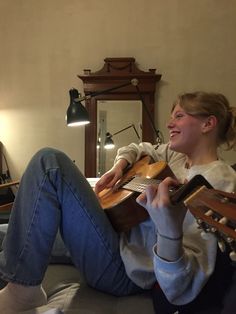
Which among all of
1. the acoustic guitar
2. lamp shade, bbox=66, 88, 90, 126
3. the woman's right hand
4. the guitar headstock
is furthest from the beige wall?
the guitar headstock

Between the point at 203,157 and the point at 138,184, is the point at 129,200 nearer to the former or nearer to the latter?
the point at 138,184

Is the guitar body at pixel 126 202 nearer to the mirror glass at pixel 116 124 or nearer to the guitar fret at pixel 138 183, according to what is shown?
the guitar fret at pixel 138 183

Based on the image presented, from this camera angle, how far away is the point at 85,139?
9.19ft

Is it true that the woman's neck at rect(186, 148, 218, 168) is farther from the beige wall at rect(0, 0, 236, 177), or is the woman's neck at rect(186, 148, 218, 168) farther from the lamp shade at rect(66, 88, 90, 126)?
the beige wall at rect(0, 0, 236, 177)

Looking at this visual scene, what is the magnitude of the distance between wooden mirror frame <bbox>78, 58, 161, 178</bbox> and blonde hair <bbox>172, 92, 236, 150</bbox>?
148 centimetres

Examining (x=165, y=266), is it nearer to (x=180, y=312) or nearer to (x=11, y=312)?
(x=180, y=312)

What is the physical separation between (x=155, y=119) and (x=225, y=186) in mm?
1862

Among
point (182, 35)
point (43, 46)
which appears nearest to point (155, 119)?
point (182, 35)

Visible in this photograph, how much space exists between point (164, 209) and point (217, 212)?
8.1 inches

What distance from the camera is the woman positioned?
0.91m

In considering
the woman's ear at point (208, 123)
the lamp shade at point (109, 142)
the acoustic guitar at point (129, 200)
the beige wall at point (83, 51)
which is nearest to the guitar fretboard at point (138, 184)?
the acoustic guitar at point (129, 200)

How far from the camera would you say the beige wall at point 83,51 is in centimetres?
279

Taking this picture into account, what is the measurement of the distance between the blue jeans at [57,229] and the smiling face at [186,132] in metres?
0.35

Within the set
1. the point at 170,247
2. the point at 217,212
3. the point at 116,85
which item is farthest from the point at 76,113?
the point at 217,212
